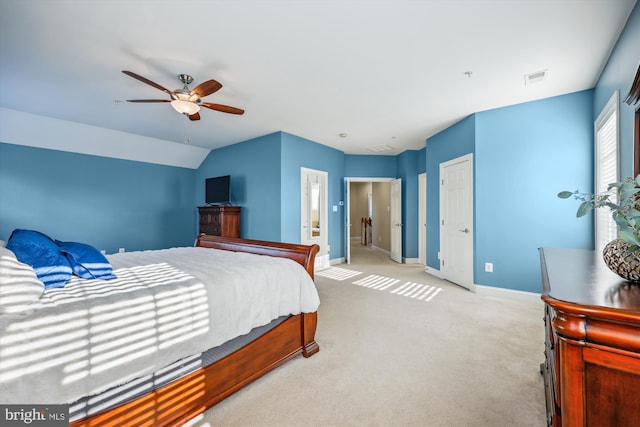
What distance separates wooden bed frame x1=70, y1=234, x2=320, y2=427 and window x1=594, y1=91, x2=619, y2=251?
9.53 feet

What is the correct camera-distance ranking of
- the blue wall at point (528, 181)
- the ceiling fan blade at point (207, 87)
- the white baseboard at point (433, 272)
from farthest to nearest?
1. the white baseboard at point (433, 272)
2. the blue wall at point (528, 181)
3. the ceiling fan blade at point (207, 87)

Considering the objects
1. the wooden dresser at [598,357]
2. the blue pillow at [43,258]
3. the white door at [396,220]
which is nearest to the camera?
the wooden dresser at [598,357]

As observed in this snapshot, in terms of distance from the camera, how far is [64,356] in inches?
40.8

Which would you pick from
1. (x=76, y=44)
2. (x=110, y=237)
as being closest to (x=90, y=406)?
(x=76, y=44)

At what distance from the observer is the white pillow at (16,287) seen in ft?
3.46

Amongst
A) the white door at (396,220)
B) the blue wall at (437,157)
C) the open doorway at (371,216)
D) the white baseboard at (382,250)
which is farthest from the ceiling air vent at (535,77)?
the white baseboard at (382,250)

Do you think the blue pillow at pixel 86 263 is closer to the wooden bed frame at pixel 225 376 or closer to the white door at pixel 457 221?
the wooden bed frame at pixel 225 376

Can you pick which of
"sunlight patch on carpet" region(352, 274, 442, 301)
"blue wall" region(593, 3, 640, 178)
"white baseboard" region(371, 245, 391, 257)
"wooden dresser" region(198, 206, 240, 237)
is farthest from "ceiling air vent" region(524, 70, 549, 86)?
"white baseboard" region(371, 245, 391, 257)

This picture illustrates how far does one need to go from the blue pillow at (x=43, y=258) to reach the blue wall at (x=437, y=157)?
464 centimetres

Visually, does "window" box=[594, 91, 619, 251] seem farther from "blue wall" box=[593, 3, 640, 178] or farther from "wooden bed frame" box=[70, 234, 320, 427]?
"wooden bed frame" box=[70, 234, 320, 427]

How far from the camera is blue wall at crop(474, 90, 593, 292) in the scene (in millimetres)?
3246

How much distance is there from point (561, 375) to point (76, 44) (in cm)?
374

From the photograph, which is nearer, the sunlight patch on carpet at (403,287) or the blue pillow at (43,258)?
the blue pillow at (43,258)

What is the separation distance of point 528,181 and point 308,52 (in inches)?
128
